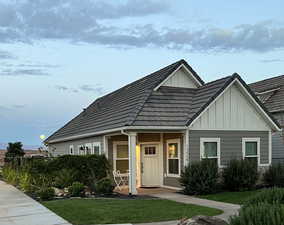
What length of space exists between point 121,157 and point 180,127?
168 inches

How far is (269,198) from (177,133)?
38.9ft

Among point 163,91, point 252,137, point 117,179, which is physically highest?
point 163,91

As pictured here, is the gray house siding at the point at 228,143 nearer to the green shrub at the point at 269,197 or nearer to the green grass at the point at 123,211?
the green grass at the point at 123,211

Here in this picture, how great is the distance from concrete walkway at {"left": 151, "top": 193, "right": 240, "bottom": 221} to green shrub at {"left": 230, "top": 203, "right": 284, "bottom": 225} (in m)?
5.18

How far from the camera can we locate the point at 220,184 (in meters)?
18.4

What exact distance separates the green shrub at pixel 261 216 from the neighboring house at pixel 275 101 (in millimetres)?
16974

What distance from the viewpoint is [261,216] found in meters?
5.95

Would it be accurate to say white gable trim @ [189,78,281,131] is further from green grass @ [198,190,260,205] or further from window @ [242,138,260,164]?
green grass @ [198,190,260,205]

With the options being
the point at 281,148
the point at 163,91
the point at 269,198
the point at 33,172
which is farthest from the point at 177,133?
the point at 269,198

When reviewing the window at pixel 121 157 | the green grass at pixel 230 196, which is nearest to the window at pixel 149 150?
the window at pixel 121 157

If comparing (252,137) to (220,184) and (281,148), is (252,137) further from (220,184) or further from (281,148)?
(281,148)

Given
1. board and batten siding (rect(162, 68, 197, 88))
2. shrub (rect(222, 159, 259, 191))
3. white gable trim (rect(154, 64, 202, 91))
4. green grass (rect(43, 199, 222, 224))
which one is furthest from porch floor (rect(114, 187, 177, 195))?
board and batten siding (rect(162, 68, 197, 88))

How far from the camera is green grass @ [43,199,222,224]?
11.1 meters

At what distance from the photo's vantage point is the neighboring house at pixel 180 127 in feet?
60.0
